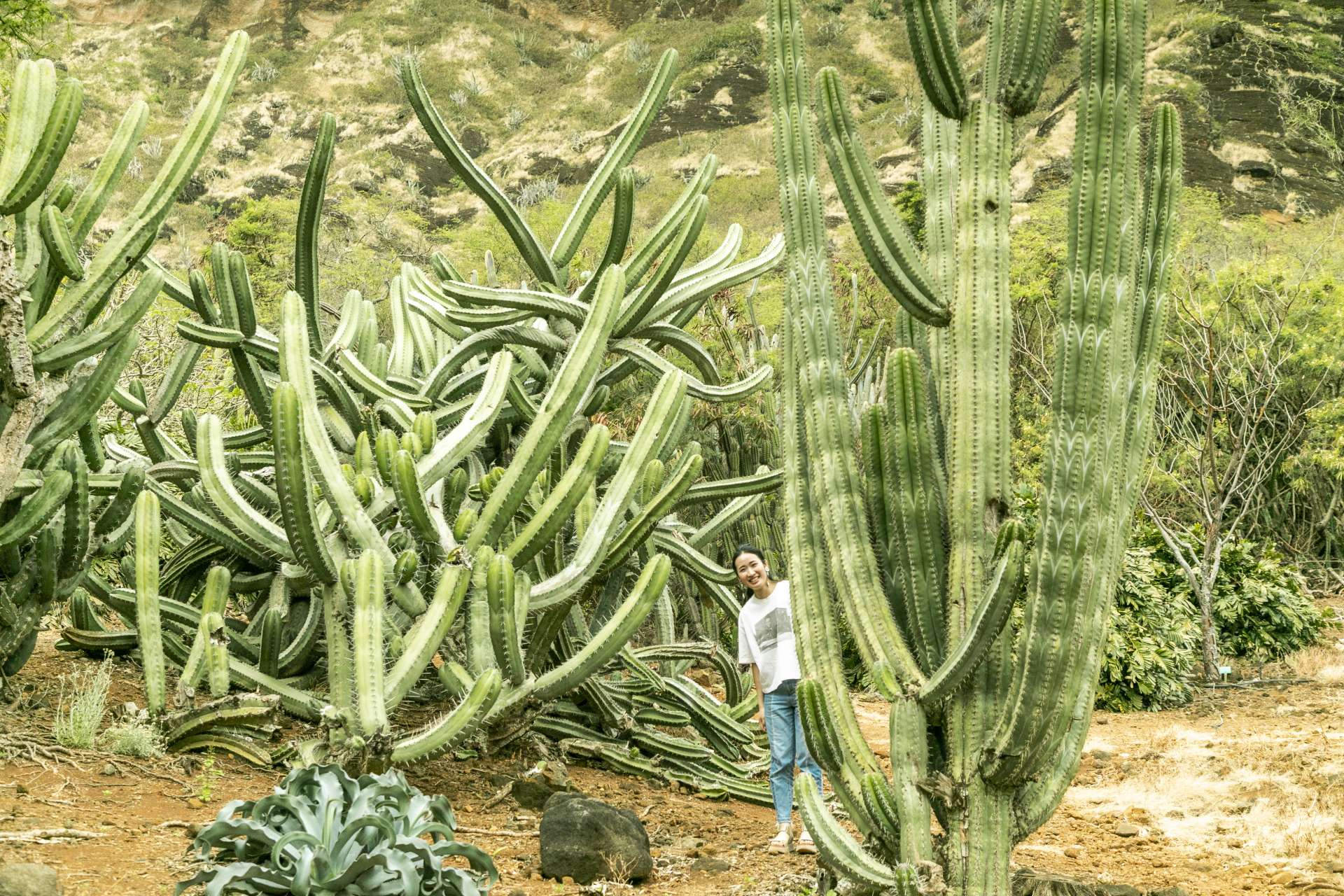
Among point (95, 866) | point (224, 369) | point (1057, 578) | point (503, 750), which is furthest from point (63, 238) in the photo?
point (224, 369)

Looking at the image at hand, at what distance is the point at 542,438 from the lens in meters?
4.91

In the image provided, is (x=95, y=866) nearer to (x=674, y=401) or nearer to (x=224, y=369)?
(x=674, y=401)

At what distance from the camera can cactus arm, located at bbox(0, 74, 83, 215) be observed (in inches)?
175

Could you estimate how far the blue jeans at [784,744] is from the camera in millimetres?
5227

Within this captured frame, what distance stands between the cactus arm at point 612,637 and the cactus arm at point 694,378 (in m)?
1.22

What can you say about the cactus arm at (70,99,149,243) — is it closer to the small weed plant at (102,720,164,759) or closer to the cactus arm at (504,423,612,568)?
the small weed plant at (102,720,164,759)

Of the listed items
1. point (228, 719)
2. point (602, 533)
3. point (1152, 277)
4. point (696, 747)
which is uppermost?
point (1152, 277)

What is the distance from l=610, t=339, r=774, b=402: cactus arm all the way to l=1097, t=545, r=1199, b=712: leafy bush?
4.07m

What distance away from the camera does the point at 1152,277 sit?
355cm

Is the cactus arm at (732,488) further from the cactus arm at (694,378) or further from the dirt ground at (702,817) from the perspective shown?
the dirt ground at (702,817)

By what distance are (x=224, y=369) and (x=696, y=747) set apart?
907cm

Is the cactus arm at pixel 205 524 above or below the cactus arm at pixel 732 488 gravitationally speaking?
above

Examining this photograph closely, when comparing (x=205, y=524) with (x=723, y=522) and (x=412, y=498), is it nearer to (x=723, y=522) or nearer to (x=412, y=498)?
(x=412, y=498)

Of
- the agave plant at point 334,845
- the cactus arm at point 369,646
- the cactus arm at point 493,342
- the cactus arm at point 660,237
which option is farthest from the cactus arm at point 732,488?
the agave plant at point 334,845
